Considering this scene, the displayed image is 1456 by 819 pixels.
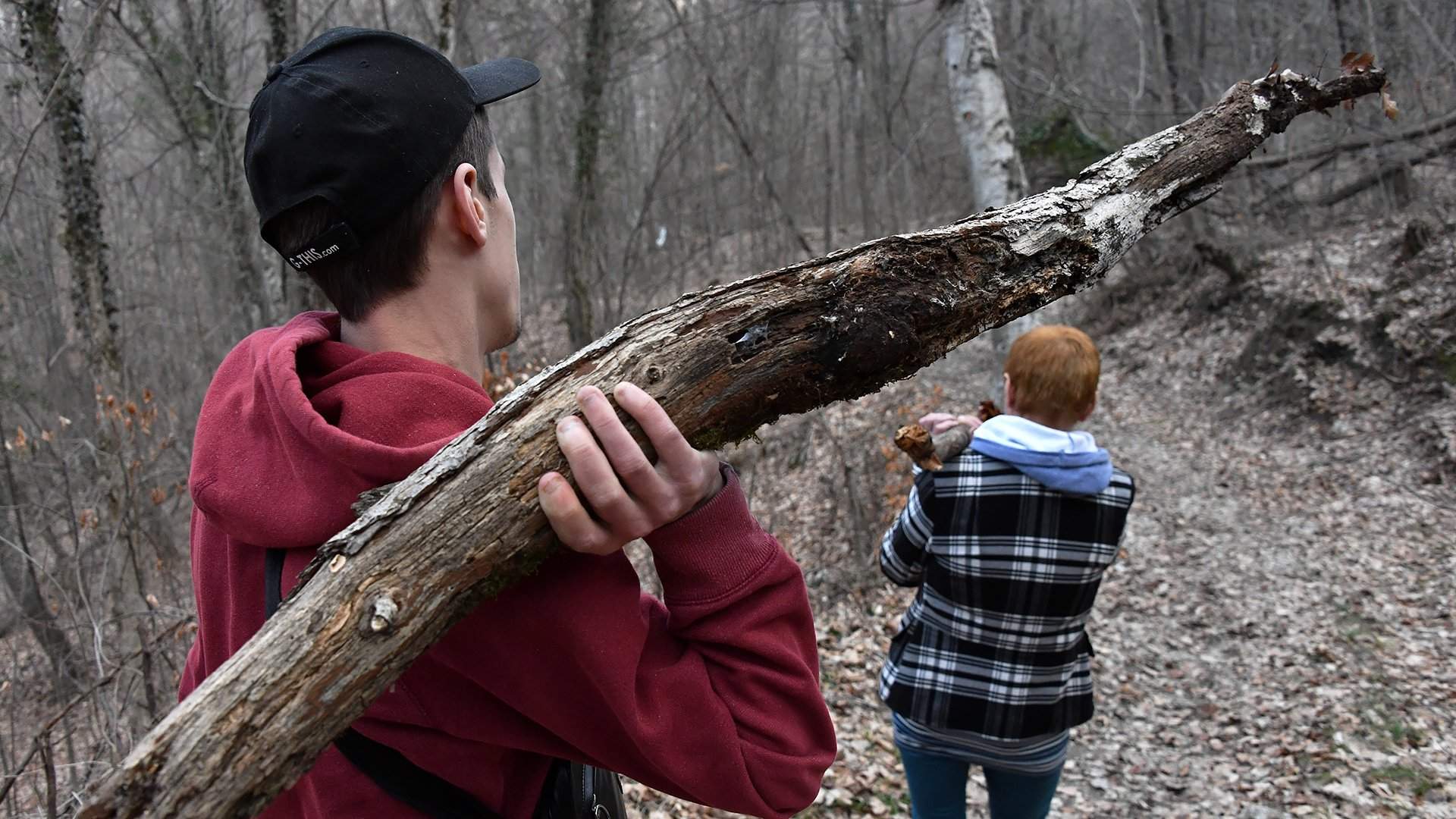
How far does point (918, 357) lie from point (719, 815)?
140 inches

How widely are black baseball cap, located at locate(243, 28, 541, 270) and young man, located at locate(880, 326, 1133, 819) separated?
2056mm

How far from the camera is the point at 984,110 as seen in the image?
6.44 metres

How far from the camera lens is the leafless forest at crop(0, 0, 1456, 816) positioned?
4570mm

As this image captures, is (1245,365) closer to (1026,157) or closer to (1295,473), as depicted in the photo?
(1295,473)

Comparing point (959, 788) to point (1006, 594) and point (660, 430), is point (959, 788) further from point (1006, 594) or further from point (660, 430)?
point (660, 430)

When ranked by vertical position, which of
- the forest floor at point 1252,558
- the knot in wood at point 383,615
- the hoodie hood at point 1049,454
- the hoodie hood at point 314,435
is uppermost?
the hoodie hood at point 314,435

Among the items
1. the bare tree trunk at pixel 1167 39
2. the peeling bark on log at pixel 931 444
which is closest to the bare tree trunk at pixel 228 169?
the peeling bark on log at pixel 931 444

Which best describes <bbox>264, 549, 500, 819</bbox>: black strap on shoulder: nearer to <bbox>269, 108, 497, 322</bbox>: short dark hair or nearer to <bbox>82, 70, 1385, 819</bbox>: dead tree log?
<bbox>82, 70, 1385, 819</bbox>: dead tree log

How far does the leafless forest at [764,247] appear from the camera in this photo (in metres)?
4.57

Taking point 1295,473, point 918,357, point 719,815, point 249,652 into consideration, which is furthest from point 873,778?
point 1295,473

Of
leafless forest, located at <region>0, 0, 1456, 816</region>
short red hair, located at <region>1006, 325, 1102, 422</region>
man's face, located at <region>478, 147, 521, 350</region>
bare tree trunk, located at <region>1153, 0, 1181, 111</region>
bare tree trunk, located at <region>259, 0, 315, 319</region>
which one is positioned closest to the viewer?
man's face, located at <region>478, 147, 521, 350</region>

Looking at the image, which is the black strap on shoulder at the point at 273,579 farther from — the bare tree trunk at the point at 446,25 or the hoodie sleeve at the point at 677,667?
the bare tree trunk at the point at 446,25

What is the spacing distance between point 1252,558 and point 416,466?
7557 millimetres

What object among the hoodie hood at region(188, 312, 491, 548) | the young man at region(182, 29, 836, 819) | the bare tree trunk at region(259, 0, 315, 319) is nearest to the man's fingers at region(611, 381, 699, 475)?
the young man at region(182, 29, 836, 819)
